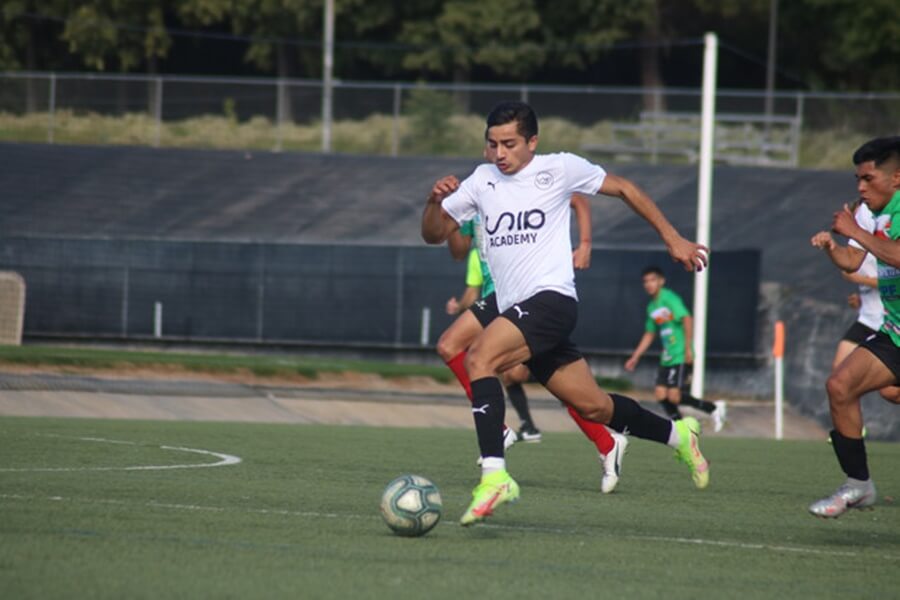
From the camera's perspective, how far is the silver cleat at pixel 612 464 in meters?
10.7

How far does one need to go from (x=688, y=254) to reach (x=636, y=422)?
142 centimetres

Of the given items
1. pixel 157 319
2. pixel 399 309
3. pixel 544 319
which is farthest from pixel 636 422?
pixel 157 319

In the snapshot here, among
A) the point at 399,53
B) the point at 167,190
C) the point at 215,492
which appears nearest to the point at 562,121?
the point at 167,190

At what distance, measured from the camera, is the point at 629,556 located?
24.8 feet

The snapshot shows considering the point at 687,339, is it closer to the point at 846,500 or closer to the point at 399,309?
the point at 399,309

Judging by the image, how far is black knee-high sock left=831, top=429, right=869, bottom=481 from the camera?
9094mm

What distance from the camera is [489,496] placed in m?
8.14

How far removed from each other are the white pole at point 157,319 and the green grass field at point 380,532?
13.0 meters

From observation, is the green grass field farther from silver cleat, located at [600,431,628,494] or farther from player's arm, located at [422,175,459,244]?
player's arm, located at [422,175,459,244]

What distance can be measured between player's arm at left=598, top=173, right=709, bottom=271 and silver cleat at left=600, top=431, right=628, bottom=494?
2211 mm

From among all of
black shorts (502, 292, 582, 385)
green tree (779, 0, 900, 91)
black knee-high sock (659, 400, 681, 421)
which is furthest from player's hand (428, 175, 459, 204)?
green tree (779, 0, 900, 91)

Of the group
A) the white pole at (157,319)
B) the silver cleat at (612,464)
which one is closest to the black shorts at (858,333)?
the silver cleat at (612,464)

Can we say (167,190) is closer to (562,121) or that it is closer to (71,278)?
(71,278)

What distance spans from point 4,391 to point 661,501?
11.1 meters
